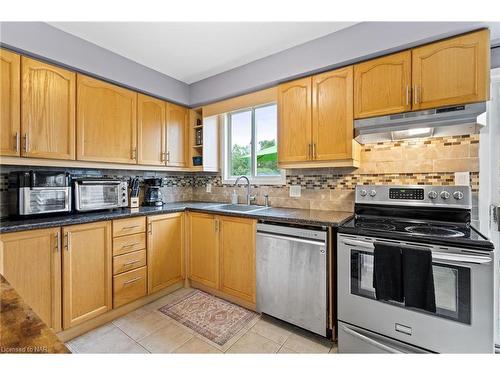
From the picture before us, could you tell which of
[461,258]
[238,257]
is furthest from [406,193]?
[238,257]

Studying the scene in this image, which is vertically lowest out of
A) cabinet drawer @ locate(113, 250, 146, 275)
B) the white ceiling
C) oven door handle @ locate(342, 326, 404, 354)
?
oven door handle @ locate(342, 326, 404, 354)

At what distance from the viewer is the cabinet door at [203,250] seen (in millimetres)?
2357

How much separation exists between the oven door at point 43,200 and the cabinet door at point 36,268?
0.84 ft

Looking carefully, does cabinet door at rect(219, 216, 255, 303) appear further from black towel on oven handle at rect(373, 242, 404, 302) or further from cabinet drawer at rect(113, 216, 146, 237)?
black towel on oven handle at rect(373, 242, 404, 302)

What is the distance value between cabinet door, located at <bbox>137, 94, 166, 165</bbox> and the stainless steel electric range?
210cm

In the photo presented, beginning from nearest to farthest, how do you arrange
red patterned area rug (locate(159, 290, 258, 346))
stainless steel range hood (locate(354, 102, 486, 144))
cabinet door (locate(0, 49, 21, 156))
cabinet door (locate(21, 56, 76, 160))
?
stainless steel range hood (locate(354, 102, 486, 144)), cabinet door (locate(0, 49, 21, 156)), cabinet door (locate(21, 56, 76, 160)), red patterned area rug (locate(159, 290, 258, 346))

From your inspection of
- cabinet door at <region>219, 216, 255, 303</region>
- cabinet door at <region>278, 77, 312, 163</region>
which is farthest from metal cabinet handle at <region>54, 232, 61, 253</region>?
cabinet door at <region>278, 77, 312, 163</region>

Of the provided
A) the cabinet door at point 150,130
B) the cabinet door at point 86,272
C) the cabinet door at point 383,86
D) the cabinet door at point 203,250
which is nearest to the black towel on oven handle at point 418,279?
the cabinet door at point 383,86

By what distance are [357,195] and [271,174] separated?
104cm

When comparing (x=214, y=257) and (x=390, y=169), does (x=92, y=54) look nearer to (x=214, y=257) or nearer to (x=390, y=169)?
(x=214, y=257)

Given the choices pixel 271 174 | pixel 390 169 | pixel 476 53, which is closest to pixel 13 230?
pixel 271 174

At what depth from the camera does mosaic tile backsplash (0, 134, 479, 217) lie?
176 cm

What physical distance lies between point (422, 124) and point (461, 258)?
0.89 meters

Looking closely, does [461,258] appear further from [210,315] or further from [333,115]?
[210,315]
